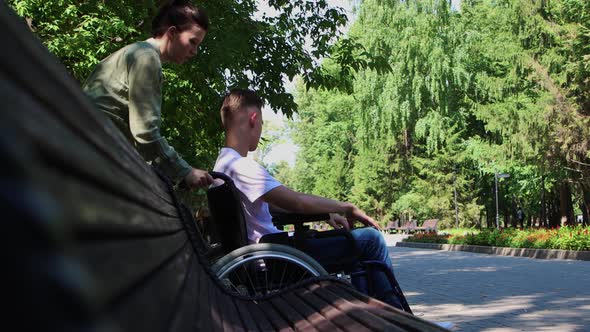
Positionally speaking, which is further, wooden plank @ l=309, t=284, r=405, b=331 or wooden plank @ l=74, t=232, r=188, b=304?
wooden plank @ l=309, t=284, r=405, b=331

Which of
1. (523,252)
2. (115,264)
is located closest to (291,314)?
(115,264)

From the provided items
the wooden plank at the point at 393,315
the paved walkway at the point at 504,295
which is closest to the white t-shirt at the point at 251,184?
the wooden plank at the point at 393,315

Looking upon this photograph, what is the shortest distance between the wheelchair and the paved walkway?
118 inches

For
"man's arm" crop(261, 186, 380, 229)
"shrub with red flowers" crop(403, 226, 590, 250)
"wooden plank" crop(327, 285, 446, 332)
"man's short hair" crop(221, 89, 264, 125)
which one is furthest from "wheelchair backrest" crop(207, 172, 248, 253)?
"shrub with red flowers" crop(403, 226, 590, 250)

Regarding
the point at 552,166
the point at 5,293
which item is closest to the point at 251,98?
the point at 5,293

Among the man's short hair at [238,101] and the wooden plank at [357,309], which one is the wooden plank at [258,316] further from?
the man's short hair at [238,101]

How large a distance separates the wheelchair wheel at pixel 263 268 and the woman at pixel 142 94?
407 millimetres

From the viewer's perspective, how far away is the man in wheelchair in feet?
12.3

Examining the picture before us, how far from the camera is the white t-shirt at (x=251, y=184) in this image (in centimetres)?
384

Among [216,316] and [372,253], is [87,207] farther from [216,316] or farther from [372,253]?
[372,253]

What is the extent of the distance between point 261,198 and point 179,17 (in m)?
1.09

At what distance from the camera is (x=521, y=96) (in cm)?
3064

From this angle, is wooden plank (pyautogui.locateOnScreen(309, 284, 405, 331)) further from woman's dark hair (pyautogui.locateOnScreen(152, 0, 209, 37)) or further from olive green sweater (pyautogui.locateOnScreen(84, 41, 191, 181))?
woman's dark hair (pyautogui.locateOnScreen(152, 0, 209, 37))

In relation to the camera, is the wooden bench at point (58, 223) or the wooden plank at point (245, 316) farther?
the wooden plank at point (245, 316)
